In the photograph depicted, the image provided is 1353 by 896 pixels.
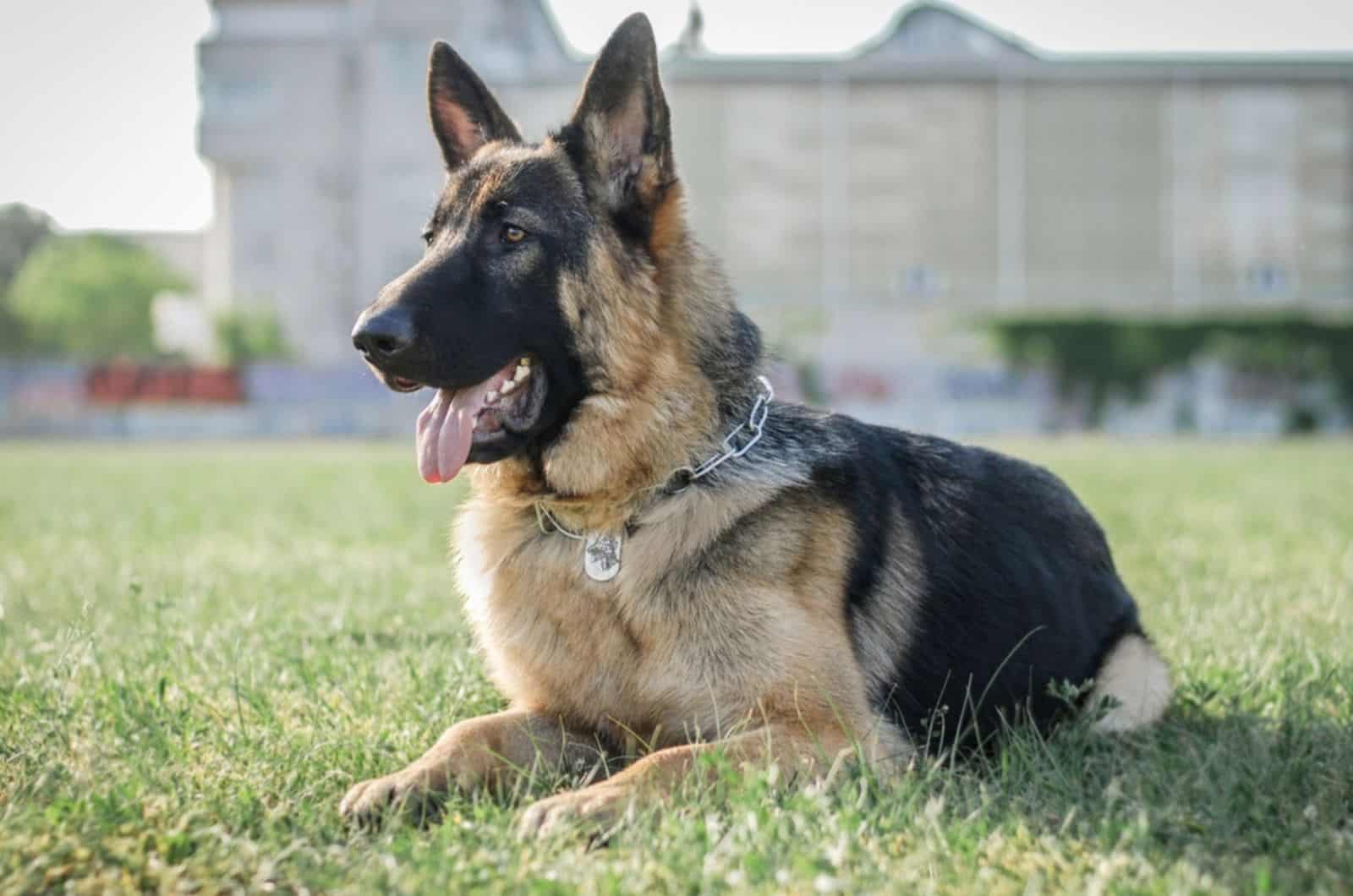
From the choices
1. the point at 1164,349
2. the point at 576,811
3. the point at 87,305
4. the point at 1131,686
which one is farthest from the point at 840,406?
the point at 576,811

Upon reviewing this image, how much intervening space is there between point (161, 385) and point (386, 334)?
35.7 metres

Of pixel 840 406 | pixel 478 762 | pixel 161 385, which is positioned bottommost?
pixel 840 406

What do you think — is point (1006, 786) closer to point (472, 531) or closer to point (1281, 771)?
point (1281, 771)

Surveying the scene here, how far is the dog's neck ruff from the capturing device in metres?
3.55

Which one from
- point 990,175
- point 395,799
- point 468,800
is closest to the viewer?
point 395,799

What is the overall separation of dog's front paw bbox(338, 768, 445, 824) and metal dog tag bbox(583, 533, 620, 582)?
719 mm

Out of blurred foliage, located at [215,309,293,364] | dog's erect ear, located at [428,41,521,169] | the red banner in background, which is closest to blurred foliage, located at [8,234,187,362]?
blurred foliage, located at [215,309,293,364]

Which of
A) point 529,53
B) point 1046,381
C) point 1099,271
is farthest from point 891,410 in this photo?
point 529,53

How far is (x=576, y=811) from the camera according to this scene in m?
2.85

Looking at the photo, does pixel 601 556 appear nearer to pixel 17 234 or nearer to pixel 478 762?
pixel 478 762

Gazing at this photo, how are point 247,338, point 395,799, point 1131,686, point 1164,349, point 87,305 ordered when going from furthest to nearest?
point 87,305 → point 247,338 → point 1164,349 → point 1131,686 → point 395,799

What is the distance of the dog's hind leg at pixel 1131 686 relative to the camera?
4043 mm

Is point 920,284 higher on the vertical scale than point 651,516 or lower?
higher

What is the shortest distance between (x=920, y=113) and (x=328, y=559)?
130 ft
